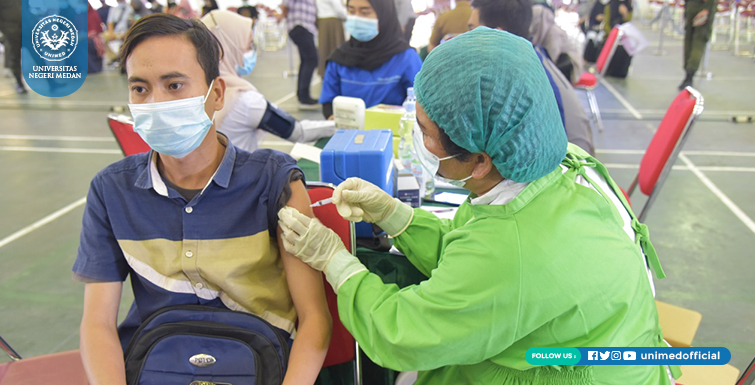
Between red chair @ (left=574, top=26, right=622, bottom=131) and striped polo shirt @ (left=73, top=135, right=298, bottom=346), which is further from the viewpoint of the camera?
red chair @ (left=574, top=26, right=622, bottom=131)

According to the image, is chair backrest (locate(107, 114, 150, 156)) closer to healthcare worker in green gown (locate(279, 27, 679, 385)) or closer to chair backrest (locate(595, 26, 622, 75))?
healthcare worker in green gown (locate(279, 27, 679, 385))

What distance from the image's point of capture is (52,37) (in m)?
1.28

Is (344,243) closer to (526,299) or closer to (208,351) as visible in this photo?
(208,351)

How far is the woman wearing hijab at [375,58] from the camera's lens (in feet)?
10.8

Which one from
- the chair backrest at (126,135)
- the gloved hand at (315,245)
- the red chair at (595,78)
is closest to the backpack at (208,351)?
the gloved hand at (315,245)

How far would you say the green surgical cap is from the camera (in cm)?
95

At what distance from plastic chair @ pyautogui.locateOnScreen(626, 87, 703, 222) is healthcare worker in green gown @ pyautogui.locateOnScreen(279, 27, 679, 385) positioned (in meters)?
1.23

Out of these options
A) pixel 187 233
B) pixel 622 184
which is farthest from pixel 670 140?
pixel 622 184

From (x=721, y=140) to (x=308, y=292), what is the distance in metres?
5.20

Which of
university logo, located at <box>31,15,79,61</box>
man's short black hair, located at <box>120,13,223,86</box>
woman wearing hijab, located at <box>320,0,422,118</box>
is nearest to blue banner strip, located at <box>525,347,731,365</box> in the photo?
man's short black hair, located at <box>120,13,223,86</box>

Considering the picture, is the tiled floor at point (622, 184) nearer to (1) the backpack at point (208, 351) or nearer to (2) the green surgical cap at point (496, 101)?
(1) the backpack at point (208, 351)

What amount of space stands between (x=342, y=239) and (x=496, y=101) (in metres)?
0.65

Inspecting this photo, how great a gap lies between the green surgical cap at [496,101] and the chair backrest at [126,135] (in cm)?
172

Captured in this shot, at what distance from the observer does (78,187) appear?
430 cm
